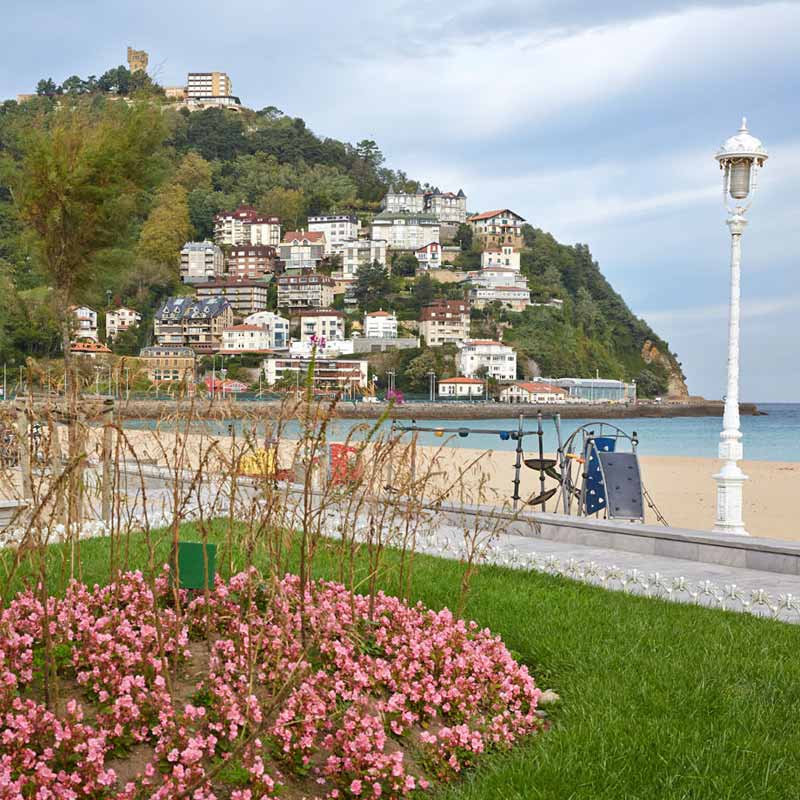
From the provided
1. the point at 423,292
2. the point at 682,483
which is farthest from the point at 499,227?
the point at 682,483

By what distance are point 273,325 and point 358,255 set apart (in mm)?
26224

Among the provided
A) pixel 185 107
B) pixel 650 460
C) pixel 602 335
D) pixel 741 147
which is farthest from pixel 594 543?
pixel 185 107

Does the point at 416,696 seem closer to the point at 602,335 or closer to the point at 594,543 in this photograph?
the point at 594,543

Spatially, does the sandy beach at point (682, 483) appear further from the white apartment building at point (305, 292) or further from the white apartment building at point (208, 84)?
the white apartment building at point (208, 84)

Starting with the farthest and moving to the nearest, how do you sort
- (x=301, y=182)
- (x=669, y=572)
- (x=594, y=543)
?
(x=301, y=182) < (x=594, y=543) < (x=669, y=572)

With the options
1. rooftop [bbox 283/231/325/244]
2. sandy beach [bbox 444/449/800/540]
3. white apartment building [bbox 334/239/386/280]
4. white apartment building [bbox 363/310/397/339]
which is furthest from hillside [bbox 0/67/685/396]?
sandy beach [bbox 444/449/800/540]

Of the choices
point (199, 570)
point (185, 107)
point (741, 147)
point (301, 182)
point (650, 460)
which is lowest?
point (650, 460)

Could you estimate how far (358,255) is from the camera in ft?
397

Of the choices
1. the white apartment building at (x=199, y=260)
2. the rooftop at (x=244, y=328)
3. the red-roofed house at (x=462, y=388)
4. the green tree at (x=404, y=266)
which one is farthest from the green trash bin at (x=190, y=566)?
the green tree at (x=404, y=266)

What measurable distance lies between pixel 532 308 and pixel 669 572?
344ft

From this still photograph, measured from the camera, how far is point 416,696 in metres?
3.36

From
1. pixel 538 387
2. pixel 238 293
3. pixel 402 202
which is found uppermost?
pixel 402 202

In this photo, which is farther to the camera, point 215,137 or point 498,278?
point 215,137

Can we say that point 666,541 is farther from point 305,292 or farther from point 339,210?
point 339,210
